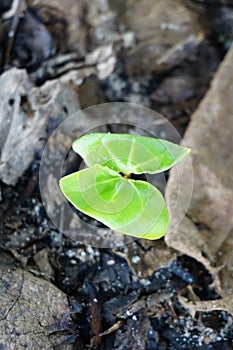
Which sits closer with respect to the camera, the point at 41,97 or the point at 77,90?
the point at 41,97

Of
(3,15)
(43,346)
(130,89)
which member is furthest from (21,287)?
(3,15)

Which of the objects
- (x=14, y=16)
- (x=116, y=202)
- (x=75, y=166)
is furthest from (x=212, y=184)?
(x=14, y=16)

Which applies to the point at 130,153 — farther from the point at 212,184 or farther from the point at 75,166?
the point at 212,184

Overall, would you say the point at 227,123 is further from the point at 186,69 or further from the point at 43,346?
the point at 43,346

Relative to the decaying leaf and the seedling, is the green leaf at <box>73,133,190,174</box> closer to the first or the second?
the seedling

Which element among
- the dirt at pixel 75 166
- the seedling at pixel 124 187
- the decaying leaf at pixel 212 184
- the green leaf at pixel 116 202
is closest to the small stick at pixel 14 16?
the dirt at pixel 75 166

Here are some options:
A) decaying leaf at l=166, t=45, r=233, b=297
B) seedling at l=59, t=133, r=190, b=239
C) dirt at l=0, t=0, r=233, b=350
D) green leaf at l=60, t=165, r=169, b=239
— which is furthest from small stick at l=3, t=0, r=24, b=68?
green leaf at l=60, t=165, r=169, b=239
